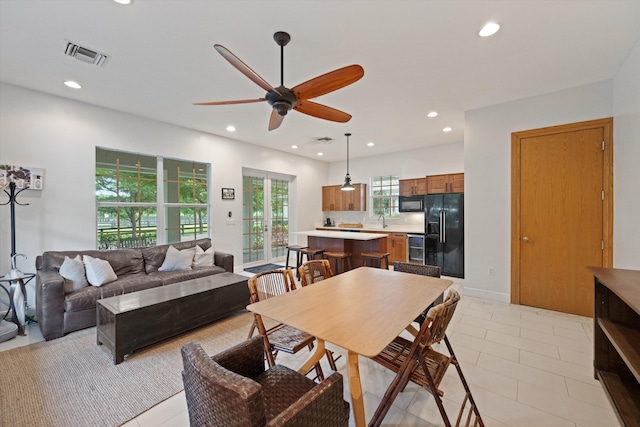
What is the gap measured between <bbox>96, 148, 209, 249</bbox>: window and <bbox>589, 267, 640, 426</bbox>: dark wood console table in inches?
211

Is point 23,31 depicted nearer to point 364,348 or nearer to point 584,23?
point 364,348

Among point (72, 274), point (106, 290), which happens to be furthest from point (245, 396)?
point (72, 274)

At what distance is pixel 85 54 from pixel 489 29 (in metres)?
A: 3.64

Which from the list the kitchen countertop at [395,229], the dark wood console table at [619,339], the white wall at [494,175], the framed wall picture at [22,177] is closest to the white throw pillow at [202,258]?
the framed wall picture at [22,177]

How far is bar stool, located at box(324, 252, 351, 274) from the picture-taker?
4594 mm

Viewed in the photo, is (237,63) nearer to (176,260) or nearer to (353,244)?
(176,260)

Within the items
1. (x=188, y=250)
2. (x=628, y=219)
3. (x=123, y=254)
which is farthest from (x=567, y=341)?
(x=123, y=254)

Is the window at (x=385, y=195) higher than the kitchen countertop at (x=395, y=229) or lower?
higher

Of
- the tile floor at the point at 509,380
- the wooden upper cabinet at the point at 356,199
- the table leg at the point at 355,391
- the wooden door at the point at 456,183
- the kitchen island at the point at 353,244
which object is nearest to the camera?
the table leg at the point at 355,391

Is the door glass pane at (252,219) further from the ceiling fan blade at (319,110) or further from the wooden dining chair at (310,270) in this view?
the ceiling fan blade at (319,110)

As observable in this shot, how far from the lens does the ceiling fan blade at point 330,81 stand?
6.12ft

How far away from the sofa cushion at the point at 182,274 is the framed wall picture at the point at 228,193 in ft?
5.61

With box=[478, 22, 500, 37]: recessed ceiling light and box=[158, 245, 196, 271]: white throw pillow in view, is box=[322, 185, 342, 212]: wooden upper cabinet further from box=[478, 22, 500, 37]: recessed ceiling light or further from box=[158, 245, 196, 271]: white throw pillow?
box=[478, 22, 500, 37]: recessed ceiling light

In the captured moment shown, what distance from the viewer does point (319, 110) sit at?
2445mm
